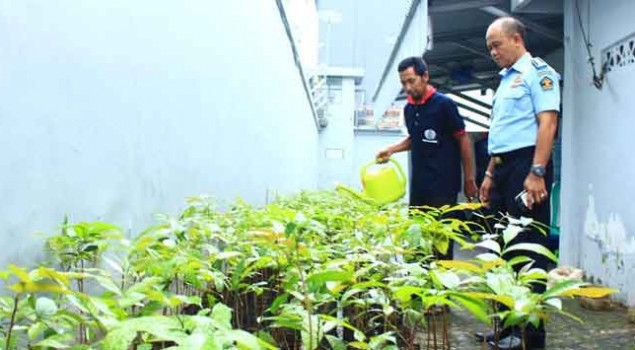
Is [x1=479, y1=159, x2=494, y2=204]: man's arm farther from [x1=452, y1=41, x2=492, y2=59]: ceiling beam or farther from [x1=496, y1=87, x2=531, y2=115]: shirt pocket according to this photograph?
[x1=452, y1=41, x2=492, y2=59]: ceiling beam

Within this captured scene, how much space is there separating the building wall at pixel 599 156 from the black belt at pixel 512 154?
1.08 metres

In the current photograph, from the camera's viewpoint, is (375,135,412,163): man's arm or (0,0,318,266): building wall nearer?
(0,0,318,266): building wall

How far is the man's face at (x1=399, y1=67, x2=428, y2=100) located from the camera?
10.5 feet

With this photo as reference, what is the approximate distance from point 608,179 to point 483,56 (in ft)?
10.5

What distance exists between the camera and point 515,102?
243 centimetres

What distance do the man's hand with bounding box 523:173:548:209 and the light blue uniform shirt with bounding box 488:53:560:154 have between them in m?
0.21

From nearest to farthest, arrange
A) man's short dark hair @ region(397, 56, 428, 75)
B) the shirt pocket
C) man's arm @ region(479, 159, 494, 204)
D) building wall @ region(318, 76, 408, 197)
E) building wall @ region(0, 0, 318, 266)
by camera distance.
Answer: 1. building wall @ region(0, 0, 318, 266)
2. the shirt pocket
3. man's arm @ region(479, 159, 494, 204)
4. man's short dark hair @ region(397, 56, 428, 75)
5. building wall @ region(318, 76, 408, 197)

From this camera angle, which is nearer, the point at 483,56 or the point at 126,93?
the point at 126,93

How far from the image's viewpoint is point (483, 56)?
6.41m

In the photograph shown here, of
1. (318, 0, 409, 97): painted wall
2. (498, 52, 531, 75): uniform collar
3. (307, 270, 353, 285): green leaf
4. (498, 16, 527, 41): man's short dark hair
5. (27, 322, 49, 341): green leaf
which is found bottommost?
(27, 322, 49, 341): green leaf

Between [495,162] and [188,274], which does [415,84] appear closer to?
[495,162]

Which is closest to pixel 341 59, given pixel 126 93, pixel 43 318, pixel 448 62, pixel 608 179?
pixel 448 62

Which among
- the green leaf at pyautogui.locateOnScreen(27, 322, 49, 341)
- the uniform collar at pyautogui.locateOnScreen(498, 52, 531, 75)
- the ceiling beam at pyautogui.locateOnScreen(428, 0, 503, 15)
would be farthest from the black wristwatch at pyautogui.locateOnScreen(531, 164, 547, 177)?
the ceiling beam at pyautogui.locateOnScreen(428, 0, 503, 15)

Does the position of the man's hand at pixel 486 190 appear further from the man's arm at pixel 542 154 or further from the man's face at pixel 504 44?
the man's face at pixel 504 44
